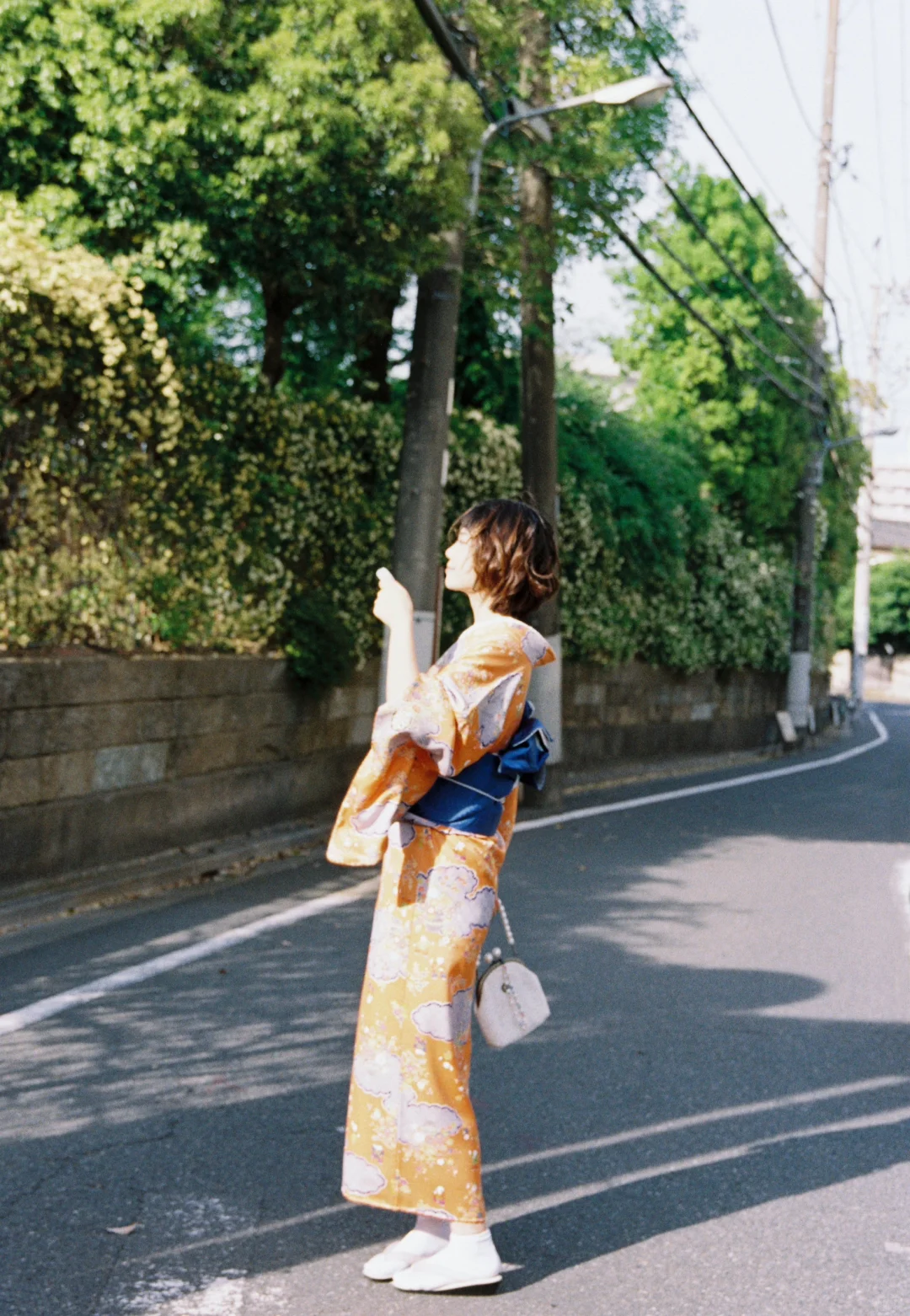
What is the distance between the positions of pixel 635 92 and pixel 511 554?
963cm

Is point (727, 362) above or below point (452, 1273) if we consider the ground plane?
above

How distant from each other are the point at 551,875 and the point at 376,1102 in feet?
22.3

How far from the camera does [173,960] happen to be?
23.7 feet

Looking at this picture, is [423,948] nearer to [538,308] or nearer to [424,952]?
[424,952]

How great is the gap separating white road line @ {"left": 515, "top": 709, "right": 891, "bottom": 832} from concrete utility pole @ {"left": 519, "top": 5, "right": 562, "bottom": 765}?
752 mm

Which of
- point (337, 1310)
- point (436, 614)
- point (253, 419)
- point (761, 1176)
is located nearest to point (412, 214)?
point (253, 419)

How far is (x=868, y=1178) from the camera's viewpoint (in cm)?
475

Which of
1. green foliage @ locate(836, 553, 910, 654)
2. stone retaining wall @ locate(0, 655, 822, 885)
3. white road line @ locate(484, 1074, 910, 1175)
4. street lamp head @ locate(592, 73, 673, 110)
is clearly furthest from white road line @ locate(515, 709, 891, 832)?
green foliage @ locate(836, 553, 910, 654)

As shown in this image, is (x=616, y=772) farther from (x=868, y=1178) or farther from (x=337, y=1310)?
(x=337, y=1310)

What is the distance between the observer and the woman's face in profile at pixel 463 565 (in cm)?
391

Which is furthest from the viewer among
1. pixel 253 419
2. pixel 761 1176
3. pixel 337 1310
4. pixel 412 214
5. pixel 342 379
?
pixel 342 379

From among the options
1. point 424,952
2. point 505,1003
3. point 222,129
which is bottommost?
point 505,1003

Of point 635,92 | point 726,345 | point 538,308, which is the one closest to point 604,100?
point 635,92

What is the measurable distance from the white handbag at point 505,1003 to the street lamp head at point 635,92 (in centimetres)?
990
